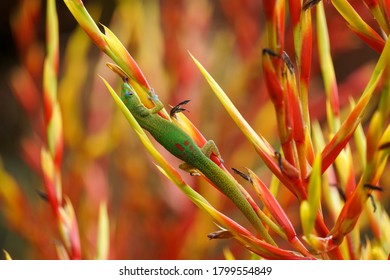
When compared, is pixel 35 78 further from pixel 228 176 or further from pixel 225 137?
pixel 228 176

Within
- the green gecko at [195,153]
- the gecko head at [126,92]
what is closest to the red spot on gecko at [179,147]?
the green gecko at [195,153]

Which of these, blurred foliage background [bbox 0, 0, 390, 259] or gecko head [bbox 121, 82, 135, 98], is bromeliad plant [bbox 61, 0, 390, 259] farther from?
blurred foliage background [bbox 0, 0, 390, 259]

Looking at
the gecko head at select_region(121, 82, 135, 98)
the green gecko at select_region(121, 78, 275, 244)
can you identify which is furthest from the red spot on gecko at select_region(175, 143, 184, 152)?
the gecko head at select_region(121, 82, 135, 98)

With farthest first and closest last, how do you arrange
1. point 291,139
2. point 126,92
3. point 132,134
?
point 132,134 → point 126,92 → point 291,139

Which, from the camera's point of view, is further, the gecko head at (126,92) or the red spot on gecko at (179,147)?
the gecko head at (126,92)

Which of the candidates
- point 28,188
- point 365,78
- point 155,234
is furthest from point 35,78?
point 28,188

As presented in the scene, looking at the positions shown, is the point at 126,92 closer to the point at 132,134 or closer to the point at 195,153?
the point at 195,153

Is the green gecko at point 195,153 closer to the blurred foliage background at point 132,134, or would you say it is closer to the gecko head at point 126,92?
the gecko head at point 126,92

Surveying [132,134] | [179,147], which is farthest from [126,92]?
[132,134]
